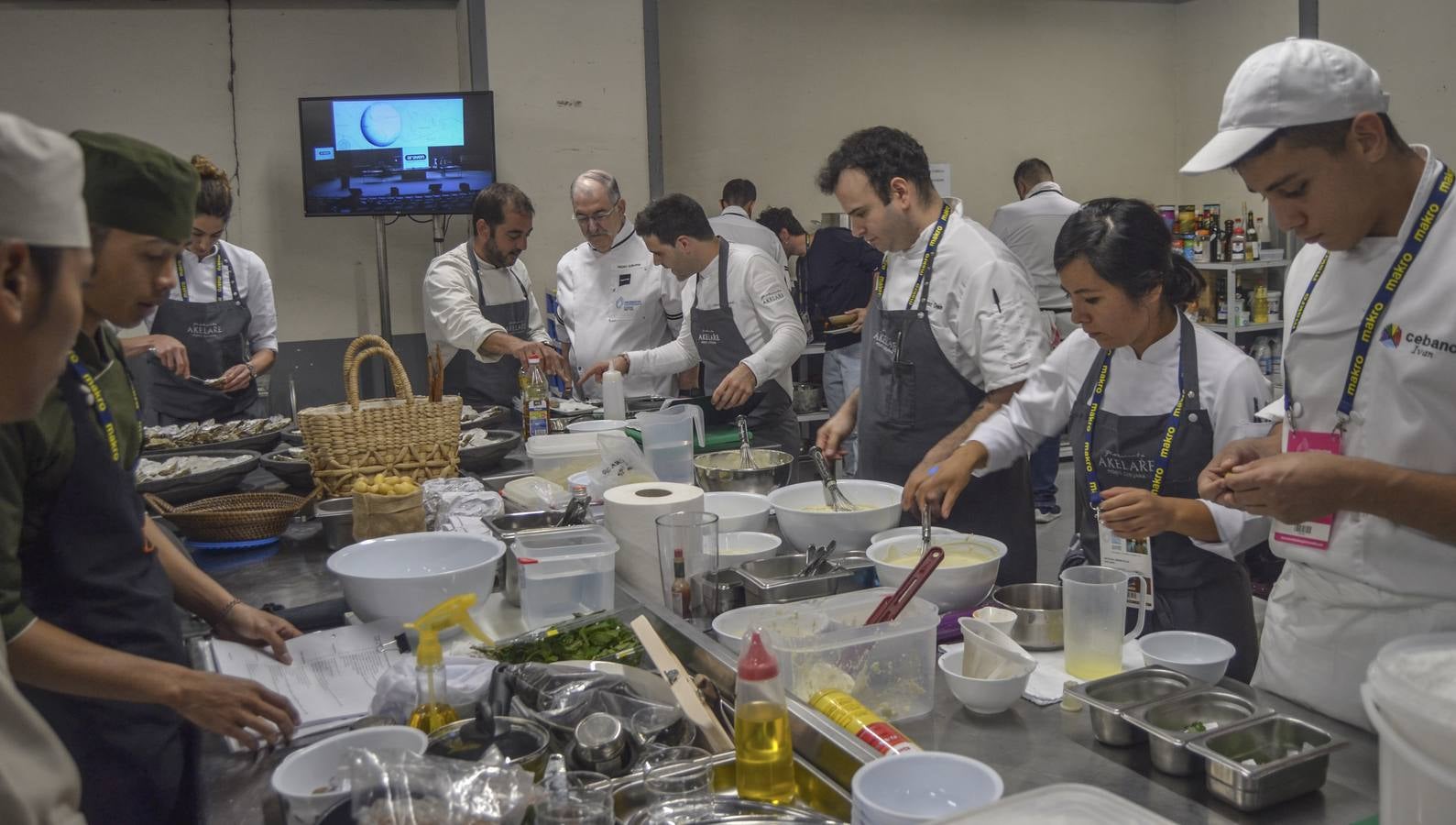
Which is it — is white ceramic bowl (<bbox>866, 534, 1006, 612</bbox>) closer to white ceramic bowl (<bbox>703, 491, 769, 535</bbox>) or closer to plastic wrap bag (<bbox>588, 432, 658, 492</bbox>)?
white ceramic bowl (<bbox>703, 491, 769, 535</bbox>)

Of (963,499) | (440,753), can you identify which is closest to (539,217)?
(963,499)

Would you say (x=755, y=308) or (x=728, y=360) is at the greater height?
(x=755, y=308)

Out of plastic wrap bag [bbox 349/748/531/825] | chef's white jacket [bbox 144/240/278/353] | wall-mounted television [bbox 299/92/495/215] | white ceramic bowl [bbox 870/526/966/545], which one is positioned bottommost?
plastic wrap bag [bbox 349/748/531/825]

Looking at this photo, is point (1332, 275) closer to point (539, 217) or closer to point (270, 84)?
point (539, 217)

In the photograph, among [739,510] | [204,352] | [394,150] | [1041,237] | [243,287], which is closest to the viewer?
[739,510]

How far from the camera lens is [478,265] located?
529 cm

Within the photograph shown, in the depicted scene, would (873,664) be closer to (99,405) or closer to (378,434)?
(99,405)

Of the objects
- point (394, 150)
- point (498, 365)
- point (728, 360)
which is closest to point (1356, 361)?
point (728, 360)

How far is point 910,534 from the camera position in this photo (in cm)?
225

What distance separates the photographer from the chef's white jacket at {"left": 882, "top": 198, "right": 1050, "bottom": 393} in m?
2.97

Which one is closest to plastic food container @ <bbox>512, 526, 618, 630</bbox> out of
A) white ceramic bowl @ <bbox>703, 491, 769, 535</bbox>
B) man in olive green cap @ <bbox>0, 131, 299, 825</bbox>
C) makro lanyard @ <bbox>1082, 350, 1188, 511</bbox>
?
white ceramic bowl @ <bbox>703, 491, 769, 535</bbox>

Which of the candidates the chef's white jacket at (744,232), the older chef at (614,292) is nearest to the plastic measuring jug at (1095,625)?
the older chef at (614,292)

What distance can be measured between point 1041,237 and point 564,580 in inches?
234

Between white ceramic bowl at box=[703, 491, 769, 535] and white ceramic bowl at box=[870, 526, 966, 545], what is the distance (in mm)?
290
